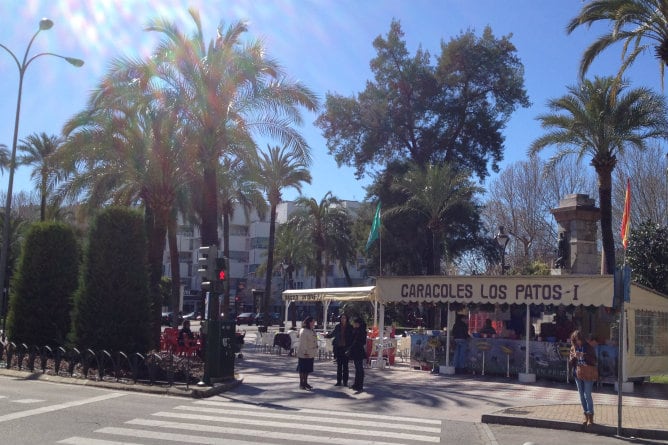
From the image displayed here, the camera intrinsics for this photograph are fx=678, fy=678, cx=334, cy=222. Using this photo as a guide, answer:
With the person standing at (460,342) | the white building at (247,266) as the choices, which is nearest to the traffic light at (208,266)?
the person standing at (460,342)

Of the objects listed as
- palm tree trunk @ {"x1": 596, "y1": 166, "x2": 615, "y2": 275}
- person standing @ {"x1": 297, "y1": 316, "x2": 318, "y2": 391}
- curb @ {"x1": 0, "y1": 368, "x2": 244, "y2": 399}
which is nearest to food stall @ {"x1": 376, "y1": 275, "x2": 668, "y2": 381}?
palm tree trunk @ {"x1": 596, "y1": 166, "x2": 615, "y2": 275}

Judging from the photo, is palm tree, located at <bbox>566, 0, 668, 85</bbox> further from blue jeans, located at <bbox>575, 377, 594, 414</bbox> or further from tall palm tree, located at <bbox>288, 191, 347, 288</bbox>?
tall palm tree, located at <bbox>288, 191, 347, 288</bbox>

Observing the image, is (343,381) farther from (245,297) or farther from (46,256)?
(245,297)

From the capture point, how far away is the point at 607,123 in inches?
1001

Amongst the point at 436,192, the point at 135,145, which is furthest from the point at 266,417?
the point at 436,192

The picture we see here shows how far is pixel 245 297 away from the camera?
281 feet

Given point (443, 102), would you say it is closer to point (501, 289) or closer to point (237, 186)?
point (237, 186)

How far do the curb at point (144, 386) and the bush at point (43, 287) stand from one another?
3.21 m

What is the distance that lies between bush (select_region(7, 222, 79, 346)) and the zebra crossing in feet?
31.1

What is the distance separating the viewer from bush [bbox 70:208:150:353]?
18.3m

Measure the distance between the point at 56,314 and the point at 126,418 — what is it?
35.7 feet

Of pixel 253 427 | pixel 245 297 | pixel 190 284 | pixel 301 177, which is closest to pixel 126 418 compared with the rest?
pixel 253 427

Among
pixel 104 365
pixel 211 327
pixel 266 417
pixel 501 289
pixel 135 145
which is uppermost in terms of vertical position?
pixel 135 145

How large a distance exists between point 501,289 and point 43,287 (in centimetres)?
1373
